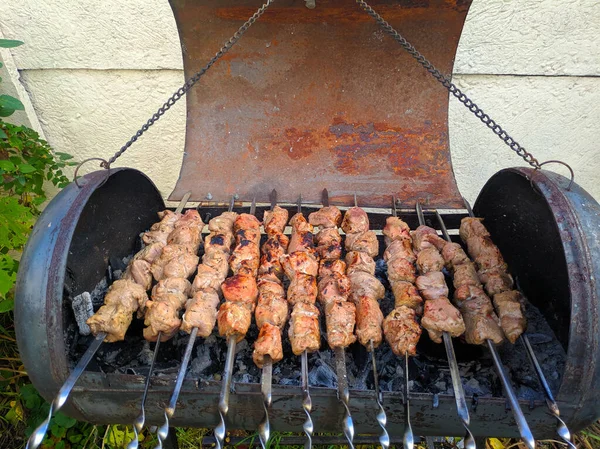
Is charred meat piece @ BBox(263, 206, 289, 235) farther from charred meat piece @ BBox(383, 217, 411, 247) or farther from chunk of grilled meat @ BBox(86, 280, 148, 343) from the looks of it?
chunk of grilled meat @ BBox(86, 280, 148, 343)

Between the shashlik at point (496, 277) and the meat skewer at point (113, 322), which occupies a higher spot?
the meat skewer at point (113, 322)

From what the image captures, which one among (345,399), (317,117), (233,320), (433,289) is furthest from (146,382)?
(317,117)

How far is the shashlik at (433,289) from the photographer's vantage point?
2.12 meters

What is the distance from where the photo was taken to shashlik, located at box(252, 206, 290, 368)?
1989 millimetres

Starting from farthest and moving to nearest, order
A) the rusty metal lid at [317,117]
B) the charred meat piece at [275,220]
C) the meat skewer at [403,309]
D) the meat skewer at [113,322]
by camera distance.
→ the rusty metal lid at [317,117] < the charred meat piece at [275,220] < the meat skewer at [403,309] < the meat skewer at [113,322]

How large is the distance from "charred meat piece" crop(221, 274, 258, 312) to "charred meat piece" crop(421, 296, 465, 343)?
912 mm

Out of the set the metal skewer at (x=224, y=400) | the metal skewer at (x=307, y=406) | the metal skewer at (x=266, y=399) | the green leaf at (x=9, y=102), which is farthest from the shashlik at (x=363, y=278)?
the green leaf at (x=9, y=102)

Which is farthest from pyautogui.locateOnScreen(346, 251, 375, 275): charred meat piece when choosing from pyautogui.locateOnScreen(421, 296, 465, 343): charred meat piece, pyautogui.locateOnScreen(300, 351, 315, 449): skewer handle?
pyautogui.locateOnScreen(300, 351, 315, 449): skewer handle

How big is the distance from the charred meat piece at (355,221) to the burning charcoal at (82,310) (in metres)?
1.61

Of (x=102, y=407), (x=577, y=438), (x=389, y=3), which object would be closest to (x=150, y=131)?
(x=389, y=3)

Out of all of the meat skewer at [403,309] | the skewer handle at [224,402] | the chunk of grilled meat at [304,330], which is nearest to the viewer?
the skewer handle at [224,402]

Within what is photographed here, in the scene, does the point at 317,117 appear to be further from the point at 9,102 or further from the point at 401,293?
the point at 9,102

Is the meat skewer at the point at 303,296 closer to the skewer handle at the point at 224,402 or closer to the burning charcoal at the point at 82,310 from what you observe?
the skewer handle at the point at 224,402

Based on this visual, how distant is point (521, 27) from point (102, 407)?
436 centimetres
